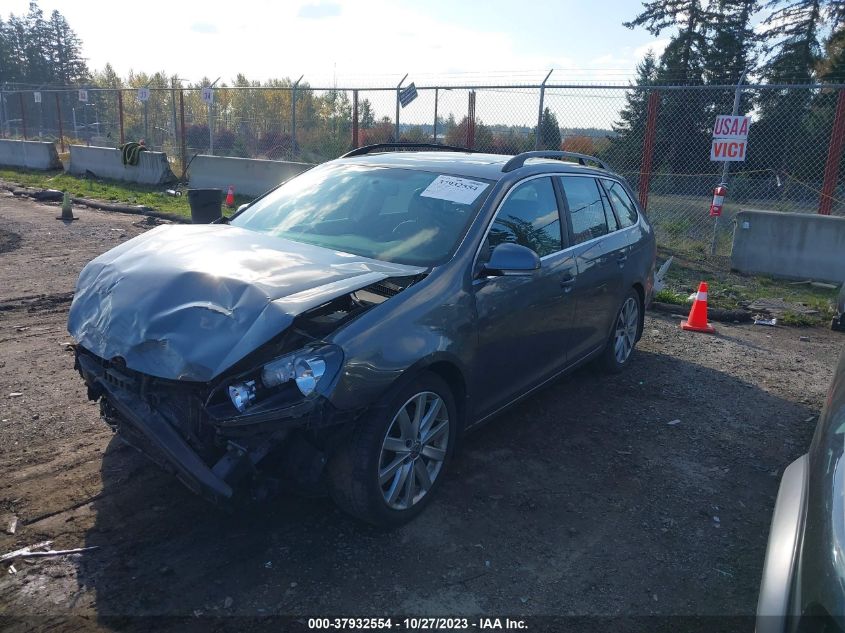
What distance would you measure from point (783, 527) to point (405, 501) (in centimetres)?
178

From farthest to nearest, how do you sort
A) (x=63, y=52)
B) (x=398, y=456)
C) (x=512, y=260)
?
(x=63, y=52) → (x=512, y=260) → (x=398, y=456)

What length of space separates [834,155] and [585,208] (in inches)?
299

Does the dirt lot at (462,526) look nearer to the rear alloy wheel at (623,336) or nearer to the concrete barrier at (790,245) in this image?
the rear alloy wheel at (623,336)

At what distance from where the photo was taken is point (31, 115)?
38.3 m

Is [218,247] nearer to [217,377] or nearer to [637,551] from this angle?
[217,377]

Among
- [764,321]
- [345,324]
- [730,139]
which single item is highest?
[730,139]

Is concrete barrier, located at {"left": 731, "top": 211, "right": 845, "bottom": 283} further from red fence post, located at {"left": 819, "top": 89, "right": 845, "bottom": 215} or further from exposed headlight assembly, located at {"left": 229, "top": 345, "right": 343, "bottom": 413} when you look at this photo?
exposed headlight assembly, located at {"left": 229, "top": 345, "right": 343, "bottom": 413}

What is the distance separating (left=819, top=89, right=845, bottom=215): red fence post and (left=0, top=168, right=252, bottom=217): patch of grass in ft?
35.3

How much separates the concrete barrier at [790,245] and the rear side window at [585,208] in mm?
5985

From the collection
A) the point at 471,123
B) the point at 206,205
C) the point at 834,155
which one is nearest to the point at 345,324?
the point at 206,205

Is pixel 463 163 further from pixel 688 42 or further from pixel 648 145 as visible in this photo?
pixel 688 42

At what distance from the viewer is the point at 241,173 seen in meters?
16.1

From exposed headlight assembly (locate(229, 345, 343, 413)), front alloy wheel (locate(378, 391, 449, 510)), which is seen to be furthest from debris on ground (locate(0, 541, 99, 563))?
front alloy wheel (locate(378, 391, 449, 510))

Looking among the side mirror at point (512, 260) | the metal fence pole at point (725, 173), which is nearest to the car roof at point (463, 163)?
the side mirror at point (512, 260)
